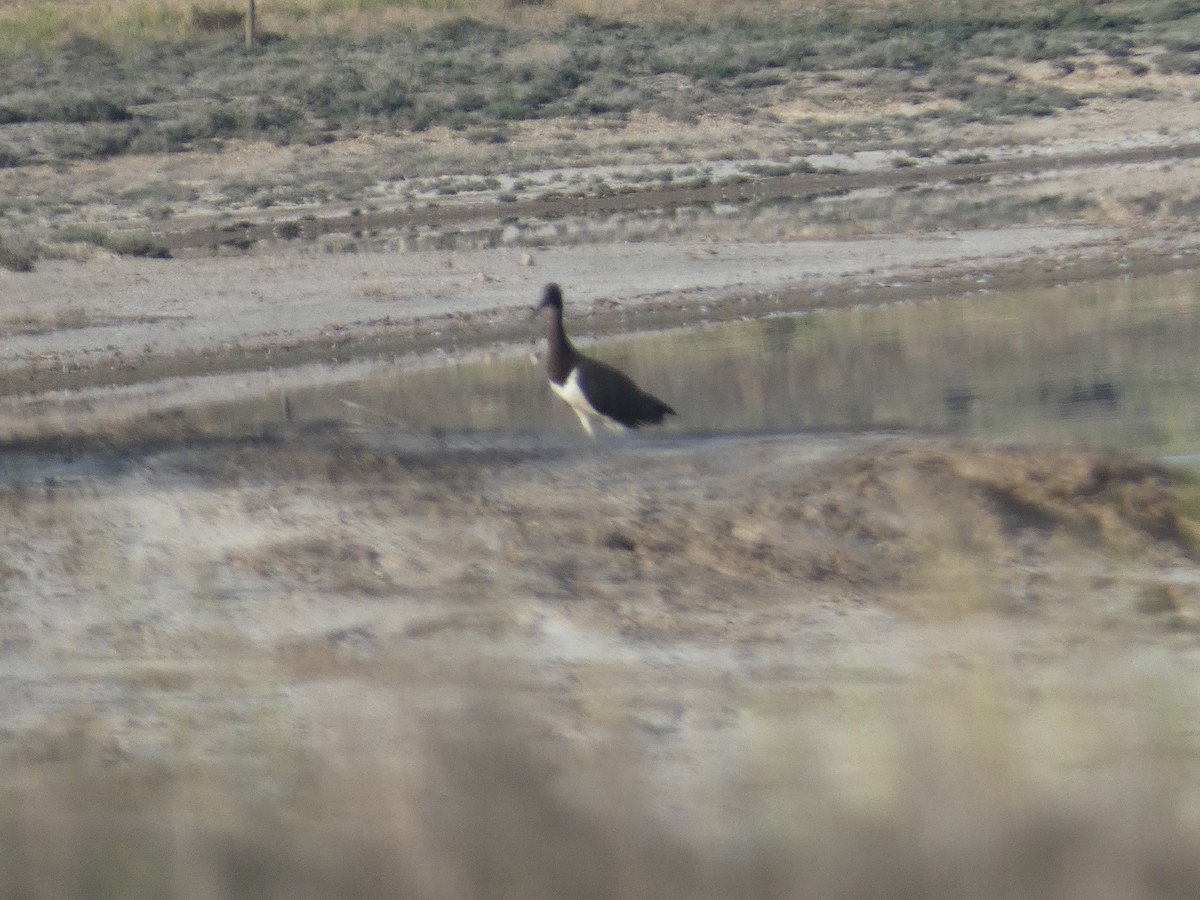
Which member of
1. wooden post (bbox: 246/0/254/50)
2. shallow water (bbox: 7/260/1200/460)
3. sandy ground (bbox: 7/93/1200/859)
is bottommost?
shallow water (bbox: 7/260/1200/460)

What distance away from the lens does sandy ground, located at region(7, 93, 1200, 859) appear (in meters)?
5.56

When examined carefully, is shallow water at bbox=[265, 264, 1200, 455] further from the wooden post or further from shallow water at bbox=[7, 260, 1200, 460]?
the wooden post

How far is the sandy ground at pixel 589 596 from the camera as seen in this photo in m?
5.56

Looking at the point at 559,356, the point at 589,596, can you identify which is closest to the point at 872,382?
the point at 559,356

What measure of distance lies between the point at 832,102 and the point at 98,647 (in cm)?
2603

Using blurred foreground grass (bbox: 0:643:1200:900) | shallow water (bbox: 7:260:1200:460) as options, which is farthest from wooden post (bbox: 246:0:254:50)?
blurred foreground grass (bbox: 0:643:1200:900)

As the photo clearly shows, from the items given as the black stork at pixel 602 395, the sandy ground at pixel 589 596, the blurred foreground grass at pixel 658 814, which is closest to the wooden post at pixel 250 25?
the black stork at pixel 602 395

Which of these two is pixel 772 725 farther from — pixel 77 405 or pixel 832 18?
pixel 832 18

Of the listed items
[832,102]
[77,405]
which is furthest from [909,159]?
[77,405]

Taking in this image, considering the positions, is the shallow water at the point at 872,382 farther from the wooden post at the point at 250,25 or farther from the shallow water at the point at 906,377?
the wooden post at the point at 250,25

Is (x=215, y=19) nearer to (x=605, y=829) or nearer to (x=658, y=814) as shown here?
(x=658, y=814)

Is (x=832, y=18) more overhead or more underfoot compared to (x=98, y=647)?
more overhead

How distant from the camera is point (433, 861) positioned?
4320 millimetres

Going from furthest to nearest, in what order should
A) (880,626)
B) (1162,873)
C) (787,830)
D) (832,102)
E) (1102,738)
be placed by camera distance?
(832,102), (880,626), (1102,738), (787,830), (1162,873)
